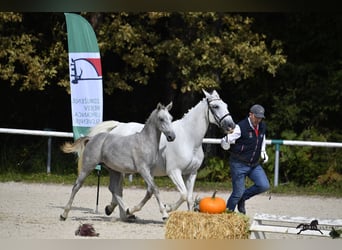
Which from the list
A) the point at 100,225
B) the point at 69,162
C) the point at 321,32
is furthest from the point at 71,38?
the point at 321,32

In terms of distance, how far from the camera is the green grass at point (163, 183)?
13469mm

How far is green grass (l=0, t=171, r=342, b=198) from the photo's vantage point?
13.5 metres

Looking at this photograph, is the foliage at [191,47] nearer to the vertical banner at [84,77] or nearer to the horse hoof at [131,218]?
the vertical banner at [84,77]

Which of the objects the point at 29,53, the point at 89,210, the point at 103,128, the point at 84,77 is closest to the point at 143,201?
the point at 103,128

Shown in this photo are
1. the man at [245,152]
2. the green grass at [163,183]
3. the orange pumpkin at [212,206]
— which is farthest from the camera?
the green grass at [163,183]

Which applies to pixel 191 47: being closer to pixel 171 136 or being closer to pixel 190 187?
pixel 190 187

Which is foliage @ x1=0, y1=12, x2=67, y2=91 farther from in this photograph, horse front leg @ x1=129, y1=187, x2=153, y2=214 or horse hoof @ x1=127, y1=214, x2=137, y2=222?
horse front leg @ x1=129, y1=187, x2=153, y2=214

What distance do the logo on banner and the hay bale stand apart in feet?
13.4

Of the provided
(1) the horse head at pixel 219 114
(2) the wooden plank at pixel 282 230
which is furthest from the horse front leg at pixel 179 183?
(2) the wooden plank at pixel 282 230

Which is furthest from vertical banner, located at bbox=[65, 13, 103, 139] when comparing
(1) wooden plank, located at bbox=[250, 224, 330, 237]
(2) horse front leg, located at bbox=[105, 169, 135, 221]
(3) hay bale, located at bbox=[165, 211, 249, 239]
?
(1) wooden plank, located at bbox=[250, 224, 330, 237]

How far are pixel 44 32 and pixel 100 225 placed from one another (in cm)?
801
